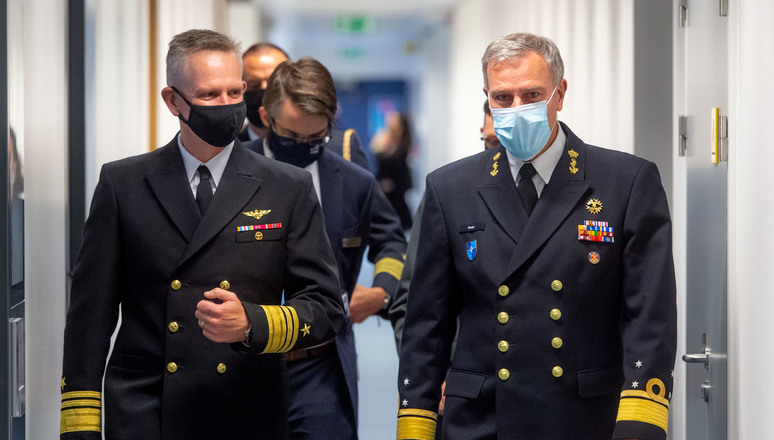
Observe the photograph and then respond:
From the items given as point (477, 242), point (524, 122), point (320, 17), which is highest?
point (320, 17)

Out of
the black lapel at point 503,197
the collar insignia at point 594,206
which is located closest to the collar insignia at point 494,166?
the black lapel at point 503,197

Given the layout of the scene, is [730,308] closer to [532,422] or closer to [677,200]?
[532,422]

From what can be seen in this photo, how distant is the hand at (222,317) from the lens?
2387 millimetres

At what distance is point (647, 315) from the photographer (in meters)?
2.40

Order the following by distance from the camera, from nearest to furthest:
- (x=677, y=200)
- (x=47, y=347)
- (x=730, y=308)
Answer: (x=730, y=308)
(x=47, y=347)
(x=677, y=200)

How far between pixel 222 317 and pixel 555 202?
814 mm

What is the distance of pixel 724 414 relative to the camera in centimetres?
313

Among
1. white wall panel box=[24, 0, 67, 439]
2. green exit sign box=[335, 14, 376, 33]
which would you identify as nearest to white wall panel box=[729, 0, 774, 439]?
white wall panel box=[24, 0, 67, 439]

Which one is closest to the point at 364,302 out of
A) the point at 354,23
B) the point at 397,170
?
the point at 397,170

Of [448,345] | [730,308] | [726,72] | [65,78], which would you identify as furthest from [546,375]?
[65,78]

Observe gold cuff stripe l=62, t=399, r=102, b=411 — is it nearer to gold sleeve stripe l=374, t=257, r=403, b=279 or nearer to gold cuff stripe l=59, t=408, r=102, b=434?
gold cuff stripe l=59, t=408, r=102, b=434

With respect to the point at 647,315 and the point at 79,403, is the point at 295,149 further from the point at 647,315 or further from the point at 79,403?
the point at 647,315

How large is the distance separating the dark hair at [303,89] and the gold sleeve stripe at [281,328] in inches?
47.4

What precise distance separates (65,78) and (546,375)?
7.38 feet
